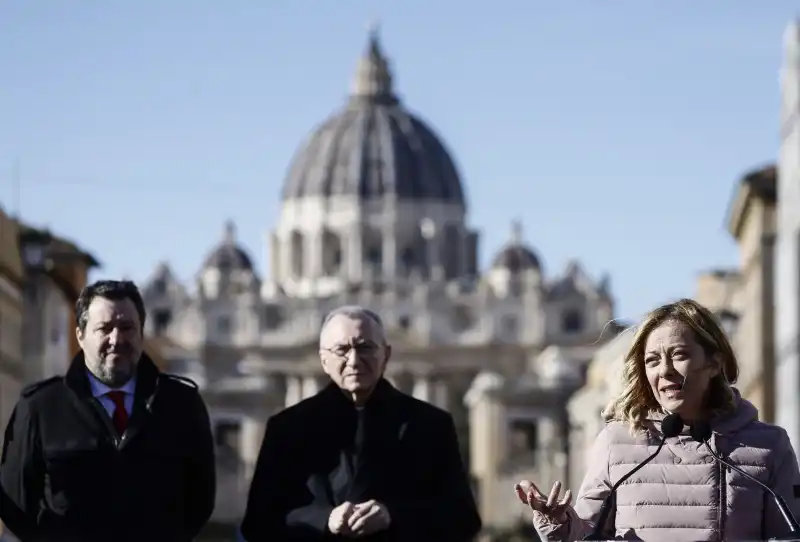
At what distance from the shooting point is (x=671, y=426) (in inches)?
352

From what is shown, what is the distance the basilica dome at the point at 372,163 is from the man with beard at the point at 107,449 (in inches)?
6624

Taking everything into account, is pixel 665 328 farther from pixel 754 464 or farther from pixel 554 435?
pixel 554 435

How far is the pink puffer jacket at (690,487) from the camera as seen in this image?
884 cm

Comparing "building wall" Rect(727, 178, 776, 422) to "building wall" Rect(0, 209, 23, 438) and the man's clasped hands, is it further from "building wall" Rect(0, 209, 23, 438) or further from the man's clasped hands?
the man's clasped hands

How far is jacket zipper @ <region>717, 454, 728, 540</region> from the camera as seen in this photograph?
8.85 meters

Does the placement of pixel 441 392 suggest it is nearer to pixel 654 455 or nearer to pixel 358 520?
pixel 358 520

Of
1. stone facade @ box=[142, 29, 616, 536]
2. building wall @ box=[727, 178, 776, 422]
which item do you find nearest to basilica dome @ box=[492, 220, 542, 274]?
stone facade @ box=[142, 29, 616, 536]

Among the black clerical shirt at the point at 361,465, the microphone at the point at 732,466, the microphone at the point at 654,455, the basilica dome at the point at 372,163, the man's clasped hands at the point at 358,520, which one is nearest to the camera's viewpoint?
the microphone at the point at 732,466

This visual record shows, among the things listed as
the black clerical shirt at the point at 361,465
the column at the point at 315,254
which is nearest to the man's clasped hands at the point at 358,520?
the black clerical shirt at the point at 361,465

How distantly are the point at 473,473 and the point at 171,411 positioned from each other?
111025 mm

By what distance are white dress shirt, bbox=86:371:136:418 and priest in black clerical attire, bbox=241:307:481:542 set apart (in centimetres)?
47

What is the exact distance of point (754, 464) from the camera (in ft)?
29.4

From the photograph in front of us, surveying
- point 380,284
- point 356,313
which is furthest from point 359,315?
point 380,284

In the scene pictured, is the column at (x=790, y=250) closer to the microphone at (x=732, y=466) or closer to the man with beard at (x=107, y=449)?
the man with beard at (x=107, y=449)
